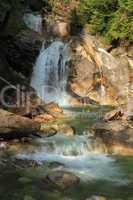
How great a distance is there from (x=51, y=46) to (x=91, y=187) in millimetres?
19958

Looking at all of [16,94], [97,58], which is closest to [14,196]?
[16,94]

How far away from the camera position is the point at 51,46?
1323 inches

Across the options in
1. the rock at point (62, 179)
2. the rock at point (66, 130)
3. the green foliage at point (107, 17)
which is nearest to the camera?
the rock at point (62, 179)

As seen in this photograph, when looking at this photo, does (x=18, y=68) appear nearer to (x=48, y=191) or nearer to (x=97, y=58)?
(x=97, y=58)

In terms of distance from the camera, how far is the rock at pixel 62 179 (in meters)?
15.0

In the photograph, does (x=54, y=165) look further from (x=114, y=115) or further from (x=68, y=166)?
(x=114, y=115)

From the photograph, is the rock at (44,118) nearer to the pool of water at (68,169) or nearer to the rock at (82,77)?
the pool of water at (68,169)

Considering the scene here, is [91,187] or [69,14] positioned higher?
[69,14]

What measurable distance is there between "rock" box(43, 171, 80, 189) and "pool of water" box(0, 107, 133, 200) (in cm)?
18

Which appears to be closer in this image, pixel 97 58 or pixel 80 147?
pixel 80 147

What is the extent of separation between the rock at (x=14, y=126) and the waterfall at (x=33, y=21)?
17008 mm

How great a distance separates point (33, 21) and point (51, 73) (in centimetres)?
614

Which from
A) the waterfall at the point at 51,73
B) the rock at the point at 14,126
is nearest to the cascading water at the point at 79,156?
the rock at the point at 14,126

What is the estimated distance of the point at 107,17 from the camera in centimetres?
3769
